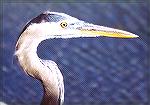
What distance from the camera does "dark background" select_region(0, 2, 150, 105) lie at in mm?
2141

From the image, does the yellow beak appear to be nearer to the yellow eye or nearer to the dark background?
the yellow eye

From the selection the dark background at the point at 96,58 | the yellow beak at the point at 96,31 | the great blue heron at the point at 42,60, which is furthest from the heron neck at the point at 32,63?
the dark background at the point at 96,58

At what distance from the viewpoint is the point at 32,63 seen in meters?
1.16

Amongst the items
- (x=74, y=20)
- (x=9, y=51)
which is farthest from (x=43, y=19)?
(x=9, y=51)

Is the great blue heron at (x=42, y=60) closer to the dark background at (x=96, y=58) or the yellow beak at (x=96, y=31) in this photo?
the yellow beak at (x=96, y=31)

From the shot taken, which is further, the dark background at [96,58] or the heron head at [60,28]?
the dark background at [96,58]

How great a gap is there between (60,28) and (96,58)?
3.67 ft

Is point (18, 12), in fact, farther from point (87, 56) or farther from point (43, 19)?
point (43, 19)

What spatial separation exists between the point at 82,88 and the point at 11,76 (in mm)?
327

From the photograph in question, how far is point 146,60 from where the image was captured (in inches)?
89.5

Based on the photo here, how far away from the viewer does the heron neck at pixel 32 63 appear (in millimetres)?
1160

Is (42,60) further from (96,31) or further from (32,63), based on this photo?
(96,31)

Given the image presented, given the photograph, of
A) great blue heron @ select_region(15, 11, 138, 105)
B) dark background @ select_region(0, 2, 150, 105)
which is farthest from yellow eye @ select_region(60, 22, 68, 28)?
dark background @ select_region(0, 2, 150, 105)

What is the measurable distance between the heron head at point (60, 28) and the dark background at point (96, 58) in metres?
0.87
